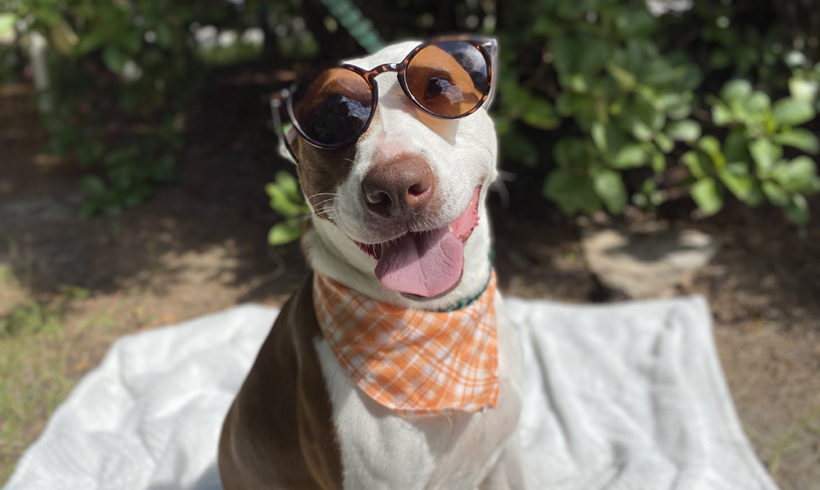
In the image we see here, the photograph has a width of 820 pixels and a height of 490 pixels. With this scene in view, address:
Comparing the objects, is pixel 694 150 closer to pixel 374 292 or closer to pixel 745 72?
pixel 745 72

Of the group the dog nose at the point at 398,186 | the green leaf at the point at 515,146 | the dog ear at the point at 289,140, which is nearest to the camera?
the dog nose at the point at 398,186

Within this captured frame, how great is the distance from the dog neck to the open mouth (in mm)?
77

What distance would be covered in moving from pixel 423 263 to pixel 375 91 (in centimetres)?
39

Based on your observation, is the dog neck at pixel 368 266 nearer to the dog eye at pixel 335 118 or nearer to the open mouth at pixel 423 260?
the open mouth at pixel 423 260

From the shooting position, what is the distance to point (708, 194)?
3182 mm

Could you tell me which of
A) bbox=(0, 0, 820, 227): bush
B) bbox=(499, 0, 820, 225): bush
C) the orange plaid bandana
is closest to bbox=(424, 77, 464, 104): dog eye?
the orange plaid bandana

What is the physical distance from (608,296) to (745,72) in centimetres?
149

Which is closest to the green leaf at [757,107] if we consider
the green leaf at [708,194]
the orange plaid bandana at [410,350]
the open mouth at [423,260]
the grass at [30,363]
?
the green leaf at [708,194]

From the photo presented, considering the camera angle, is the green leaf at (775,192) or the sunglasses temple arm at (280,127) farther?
the green leaf at (775,192)

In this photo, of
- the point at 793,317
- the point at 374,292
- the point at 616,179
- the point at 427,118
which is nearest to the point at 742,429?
the point at 793,317

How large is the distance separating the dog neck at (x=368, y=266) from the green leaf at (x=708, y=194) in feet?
6.35

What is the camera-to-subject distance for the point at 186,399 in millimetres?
2871

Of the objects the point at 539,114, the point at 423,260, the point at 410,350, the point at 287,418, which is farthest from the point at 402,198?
the point at 539,114

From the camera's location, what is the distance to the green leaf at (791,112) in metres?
3.07
